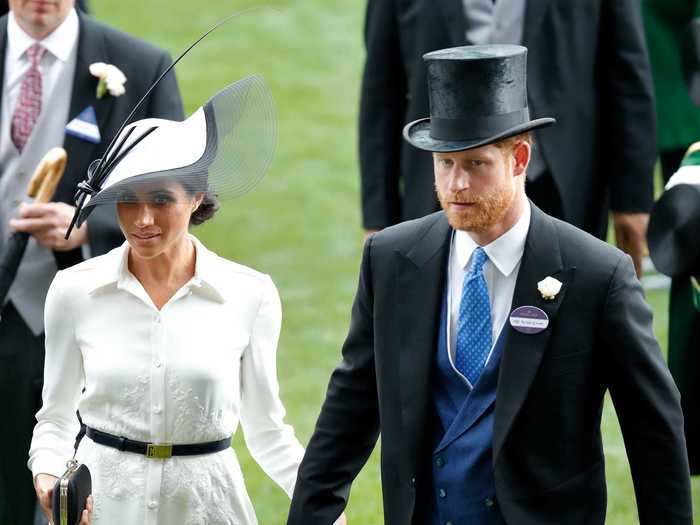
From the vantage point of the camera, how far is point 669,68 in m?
8.05

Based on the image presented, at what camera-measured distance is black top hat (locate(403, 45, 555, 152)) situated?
4617 millimetres

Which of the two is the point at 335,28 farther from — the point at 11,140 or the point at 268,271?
the point at 11,140

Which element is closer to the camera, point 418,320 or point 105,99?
point 418,320

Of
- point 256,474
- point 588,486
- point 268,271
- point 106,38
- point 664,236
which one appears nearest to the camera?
point 588,486

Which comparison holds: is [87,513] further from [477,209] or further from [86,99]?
[86,99]

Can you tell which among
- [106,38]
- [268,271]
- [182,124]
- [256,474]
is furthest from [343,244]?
[182,124]

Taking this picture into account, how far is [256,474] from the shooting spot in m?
8.24

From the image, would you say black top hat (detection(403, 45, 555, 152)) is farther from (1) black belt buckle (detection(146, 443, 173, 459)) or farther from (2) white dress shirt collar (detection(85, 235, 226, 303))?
(1) black belt buckle (detection(146, 443, 173, 459))

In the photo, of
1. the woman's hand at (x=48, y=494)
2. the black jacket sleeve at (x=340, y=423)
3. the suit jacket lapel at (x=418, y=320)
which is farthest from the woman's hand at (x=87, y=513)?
the suit jacket lapel at (x=418, y=320)

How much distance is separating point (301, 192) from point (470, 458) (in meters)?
9.77

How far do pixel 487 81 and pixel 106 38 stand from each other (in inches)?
87.6

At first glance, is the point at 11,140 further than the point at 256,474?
No

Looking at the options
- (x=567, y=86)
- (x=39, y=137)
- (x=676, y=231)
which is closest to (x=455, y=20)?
(x=567, y=86)

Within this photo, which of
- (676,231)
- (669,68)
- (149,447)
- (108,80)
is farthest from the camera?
(669,68)
